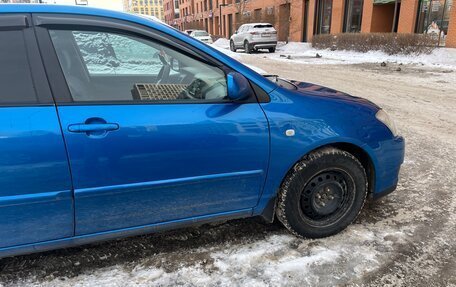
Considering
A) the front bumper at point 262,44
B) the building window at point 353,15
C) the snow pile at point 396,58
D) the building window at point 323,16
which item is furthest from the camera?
the building window at point 323,16

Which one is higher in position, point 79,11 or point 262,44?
point 79,11

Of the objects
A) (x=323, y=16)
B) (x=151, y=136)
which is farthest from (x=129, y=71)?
(x=323, y=16)

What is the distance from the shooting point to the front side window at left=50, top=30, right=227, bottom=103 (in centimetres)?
223

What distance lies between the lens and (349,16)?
24.8 m

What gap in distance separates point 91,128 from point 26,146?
0.34 meters

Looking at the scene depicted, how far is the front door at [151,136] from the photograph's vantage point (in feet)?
6.99

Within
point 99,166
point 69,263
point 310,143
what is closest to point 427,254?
point 310,143

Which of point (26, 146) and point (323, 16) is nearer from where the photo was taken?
point (26, 146)

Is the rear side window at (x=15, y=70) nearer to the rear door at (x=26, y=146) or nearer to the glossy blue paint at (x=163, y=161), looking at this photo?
the rear door at (x=26, y=146)

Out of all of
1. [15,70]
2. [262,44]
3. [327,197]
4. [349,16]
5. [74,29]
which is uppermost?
[349,16]

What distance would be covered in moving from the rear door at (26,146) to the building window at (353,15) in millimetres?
24859

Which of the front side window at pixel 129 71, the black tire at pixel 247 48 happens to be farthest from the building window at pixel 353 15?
the front side window at pixel 129 71

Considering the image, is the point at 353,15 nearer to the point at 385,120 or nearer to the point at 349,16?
the point at 349,16

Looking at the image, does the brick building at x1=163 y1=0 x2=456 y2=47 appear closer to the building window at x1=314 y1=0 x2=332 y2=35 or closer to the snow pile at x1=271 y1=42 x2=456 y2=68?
the building window at x1=314 y1=0 x2=332 y2=35
